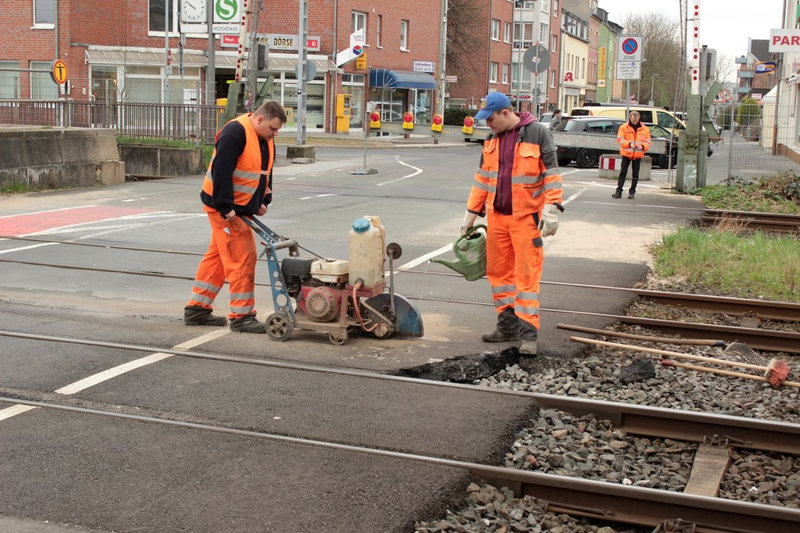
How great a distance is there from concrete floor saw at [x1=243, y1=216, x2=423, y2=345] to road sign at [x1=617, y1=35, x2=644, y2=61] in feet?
70.3

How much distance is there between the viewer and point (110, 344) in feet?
24.2

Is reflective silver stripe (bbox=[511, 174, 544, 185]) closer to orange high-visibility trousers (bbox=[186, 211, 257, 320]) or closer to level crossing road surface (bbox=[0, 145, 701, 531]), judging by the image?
level crossing road surface (bbox=[0, 145, 701, 531])

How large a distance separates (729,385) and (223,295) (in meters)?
4.97

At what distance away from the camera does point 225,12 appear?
93.0ft

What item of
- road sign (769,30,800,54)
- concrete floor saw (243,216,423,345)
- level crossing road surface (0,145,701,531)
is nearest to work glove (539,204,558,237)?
level crossing road surface (0,145,701,531)

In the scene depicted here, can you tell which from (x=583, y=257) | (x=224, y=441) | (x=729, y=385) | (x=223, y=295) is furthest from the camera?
(x=583, y=257)

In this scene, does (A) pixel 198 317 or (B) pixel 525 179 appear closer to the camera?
(B) pixel 525 179

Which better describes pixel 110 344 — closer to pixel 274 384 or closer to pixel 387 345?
pixel 274 384

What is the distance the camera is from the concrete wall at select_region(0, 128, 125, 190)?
61.2ft

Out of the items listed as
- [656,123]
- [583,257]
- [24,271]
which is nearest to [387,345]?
[24,271]

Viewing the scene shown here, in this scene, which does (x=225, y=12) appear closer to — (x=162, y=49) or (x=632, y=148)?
(x=632, y=148)

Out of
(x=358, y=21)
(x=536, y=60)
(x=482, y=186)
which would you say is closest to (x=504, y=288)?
(x=482, y=186)

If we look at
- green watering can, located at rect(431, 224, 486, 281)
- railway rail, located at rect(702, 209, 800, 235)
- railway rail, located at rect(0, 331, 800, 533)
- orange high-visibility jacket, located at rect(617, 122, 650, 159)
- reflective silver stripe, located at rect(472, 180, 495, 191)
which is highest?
orange high-visibility jacket, located at rect(617, 122, 650, 159)

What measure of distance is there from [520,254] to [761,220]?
10688mm
